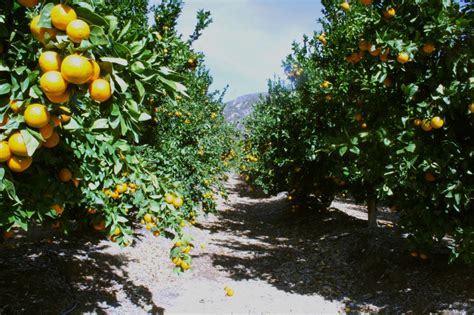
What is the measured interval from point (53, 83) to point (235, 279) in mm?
5997

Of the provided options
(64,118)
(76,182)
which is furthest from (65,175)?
(64,118)

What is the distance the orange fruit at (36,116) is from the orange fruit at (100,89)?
23cm

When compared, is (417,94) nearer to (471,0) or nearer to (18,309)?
(471,0)

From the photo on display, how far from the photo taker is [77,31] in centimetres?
126

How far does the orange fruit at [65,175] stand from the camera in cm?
231

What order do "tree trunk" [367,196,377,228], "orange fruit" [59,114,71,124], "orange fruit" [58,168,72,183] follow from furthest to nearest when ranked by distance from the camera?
"tree trunk" [367,196,377,228], "orange fruit" [58,168,72,183], "orange fruit" [59,114,71,124]

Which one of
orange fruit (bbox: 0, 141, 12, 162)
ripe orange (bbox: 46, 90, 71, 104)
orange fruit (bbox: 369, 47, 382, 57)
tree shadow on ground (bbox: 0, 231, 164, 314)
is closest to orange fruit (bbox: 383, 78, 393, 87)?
orange fruit (bbox: 369, 47, 382, 57)

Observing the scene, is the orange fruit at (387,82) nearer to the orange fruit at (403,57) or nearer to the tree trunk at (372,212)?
the orange fruit at (403,57)

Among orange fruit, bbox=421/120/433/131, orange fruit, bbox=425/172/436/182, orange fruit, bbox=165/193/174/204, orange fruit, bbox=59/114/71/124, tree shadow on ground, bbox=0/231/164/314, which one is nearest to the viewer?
orange fruit, bbox=59/114/71/124

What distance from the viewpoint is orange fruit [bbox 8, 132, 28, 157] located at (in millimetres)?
1441

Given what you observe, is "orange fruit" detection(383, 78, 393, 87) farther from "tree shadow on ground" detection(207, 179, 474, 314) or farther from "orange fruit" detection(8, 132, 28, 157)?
"orange fruit" detection(8, 132, 28, 157)

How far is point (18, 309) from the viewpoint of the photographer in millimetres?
4316

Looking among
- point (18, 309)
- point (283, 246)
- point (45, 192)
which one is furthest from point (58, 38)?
point (283, 246)

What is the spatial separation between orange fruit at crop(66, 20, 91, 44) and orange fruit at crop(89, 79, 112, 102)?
0.49 ft
